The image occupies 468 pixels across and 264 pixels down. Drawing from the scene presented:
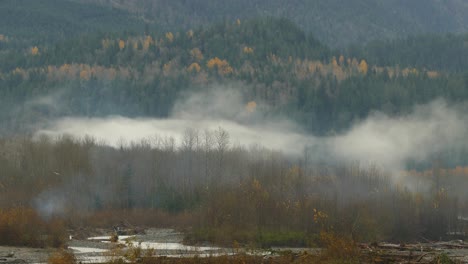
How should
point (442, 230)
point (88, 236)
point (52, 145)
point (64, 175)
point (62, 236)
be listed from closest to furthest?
point (62, 236), point (88, 236), point (442, 230), point (64, 175), point (52, 145)

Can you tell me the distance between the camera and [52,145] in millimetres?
165250

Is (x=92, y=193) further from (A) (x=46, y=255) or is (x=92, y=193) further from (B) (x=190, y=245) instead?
(A) (x=46, y=255)

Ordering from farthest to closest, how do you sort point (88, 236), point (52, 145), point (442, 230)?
1. point (52, 145)
2. point (442, 230)
3. point (88, 236)

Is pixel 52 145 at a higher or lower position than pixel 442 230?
higher

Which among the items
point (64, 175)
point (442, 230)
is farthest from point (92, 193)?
point (442, 230)

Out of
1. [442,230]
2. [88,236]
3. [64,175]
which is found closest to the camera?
[88,236]

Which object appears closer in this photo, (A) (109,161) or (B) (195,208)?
(B) (195,208)

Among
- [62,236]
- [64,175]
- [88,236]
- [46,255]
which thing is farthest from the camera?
[64,175]

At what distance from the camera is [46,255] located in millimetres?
91125

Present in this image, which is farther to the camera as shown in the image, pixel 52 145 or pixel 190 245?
pixel 52 145

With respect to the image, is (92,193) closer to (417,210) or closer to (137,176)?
(137,176)

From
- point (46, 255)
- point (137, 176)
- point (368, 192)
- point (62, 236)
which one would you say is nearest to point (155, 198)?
point (137, 176)

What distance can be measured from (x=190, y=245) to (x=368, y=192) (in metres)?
56.1

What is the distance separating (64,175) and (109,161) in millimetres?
19797
